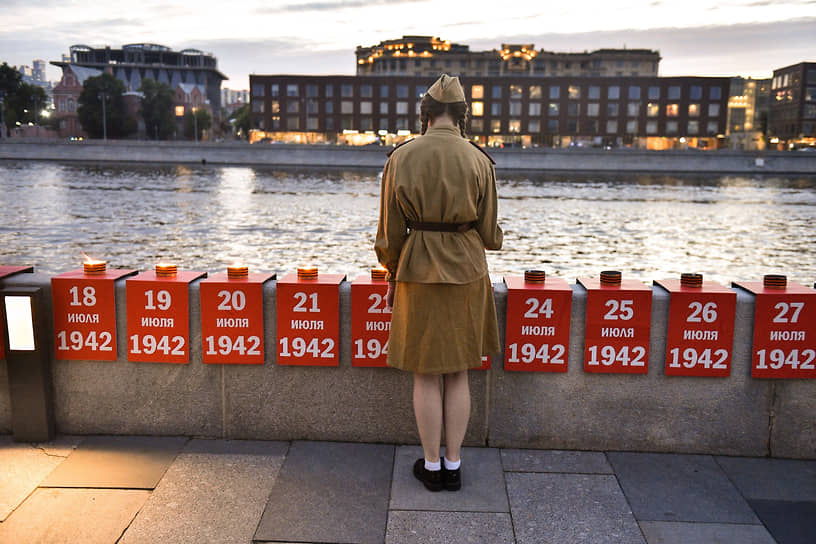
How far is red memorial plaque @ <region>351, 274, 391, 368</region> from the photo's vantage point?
16.4 ft

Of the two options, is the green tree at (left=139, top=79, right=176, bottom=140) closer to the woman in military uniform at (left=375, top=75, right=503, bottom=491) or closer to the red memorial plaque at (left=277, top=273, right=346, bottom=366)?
the red memorial plaque at (left=277, top=273, right=346, bottom=366)

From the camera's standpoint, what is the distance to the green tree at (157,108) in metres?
123

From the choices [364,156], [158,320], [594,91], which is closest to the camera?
[158,320]

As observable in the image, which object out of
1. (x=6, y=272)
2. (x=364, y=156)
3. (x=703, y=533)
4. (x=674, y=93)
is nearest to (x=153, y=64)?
(x=364, y=156)

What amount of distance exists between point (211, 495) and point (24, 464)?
133 centimetres

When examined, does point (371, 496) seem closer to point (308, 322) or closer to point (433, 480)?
point (433, 480)

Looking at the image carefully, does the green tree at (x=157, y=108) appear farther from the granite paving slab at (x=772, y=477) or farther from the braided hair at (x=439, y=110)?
the granite paving slab at (x=772, y=477)

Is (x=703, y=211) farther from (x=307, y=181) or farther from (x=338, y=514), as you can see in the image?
(x=338, y=514)

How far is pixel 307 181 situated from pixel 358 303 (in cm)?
5129

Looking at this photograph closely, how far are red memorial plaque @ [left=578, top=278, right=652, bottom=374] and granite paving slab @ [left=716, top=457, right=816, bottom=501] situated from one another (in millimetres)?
839

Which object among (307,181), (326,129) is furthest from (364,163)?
(326,129)

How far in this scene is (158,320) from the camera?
5062 mm

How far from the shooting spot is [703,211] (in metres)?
36.1

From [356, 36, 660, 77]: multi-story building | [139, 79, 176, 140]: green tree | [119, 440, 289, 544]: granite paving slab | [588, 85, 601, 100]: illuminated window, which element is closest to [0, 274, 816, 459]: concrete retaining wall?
[119, 440, 289, 544]: granite paving slab
